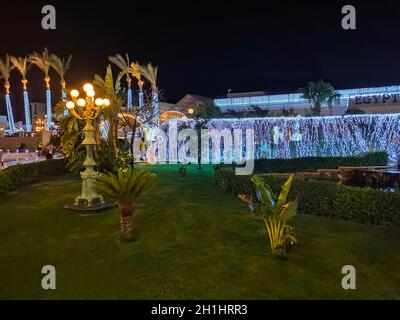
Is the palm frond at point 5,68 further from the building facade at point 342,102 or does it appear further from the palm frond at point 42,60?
the building facade at point 342,102

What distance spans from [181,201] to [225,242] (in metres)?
4.02

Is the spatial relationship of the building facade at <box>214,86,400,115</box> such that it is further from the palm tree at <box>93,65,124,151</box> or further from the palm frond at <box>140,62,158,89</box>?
the palm tree at <box>93,65,124,151</box>

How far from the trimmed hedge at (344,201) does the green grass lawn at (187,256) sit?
349 millimetres

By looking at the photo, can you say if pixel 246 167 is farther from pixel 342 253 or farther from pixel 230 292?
pixel 230 292

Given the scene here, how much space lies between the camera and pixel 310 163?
2000 cm

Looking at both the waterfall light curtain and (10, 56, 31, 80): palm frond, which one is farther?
(10, 56, 31, 80): palm frond

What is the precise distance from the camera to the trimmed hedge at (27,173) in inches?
543

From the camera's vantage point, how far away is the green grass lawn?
591 cm

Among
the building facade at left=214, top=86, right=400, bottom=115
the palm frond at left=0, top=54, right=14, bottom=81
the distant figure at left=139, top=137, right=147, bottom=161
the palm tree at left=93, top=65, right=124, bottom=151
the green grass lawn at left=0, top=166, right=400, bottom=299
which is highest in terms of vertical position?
the palm frond at left=0, top=54, right=14, bottom=81

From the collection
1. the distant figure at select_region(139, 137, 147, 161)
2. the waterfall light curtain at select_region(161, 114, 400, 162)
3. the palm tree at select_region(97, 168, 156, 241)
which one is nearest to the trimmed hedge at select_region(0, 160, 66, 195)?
the distant figure at select_region(139, 137, 147, 161)

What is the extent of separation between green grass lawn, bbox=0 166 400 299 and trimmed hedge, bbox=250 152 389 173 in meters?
8.20

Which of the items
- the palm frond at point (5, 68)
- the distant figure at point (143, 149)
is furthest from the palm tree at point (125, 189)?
the palm frond at point (5, 68)

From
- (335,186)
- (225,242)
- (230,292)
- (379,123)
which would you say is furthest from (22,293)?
(379,123)

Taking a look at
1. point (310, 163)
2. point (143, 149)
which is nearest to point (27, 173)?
point (143, 149)
